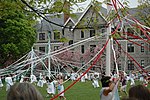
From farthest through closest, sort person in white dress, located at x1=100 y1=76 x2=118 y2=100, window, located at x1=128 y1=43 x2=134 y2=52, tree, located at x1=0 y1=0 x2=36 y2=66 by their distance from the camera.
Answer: window, located at x1=128 y1=43 x2=134 y2=52 < tree, located at x1=0 y1=0 x2=36 y2=66 < person in white dress, located at x1=100 y1=76 x2=118 y2=100

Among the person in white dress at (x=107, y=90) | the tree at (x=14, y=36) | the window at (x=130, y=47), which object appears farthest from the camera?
the window at (x=130, y=47)

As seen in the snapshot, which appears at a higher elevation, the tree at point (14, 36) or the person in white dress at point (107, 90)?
the tree at point (14, 36)

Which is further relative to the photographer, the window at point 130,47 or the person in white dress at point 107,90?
the window at point 130,47

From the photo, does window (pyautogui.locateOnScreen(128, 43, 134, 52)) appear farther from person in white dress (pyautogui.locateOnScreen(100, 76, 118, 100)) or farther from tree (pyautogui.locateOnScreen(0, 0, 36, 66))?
person in white dress (pyautogui.locateOnScreen(100, 76, 118, 100))

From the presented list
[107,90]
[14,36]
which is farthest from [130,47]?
[107,90]

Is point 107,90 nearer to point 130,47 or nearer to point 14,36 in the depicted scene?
point 14,36

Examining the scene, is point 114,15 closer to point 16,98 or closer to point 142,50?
point 16,98

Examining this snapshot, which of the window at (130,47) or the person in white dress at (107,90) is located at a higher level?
the window at (130,47)

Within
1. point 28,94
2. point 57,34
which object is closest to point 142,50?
point 57,34

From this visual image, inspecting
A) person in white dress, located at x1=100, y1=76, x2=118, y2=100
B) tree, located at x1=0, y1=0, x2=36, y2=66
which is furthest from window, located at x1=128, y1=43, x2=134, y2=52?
person in white dress, located at x1=100, y1=76, x2=118, y2=100

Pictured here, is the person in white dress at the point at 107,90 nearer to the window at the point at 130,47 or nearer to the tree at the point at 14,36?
the tree at the point at 14,36

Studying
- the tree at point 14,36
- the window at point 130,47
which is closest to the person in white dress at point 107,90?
the tree at point 14,36

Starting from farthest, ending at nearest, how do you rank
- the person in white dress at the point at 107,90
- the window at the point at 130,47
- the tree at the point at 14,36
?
the window at the point at 130,47
the tree at the point at 14,36
the person in white dress at the point at 107,90


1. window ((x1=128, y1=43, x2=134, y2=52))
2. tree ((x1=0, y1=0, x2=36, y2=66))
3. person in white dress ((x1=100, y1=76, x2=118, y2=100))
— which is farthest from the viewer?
window ((x1=128, y1=43, x2=134, y2=52))
